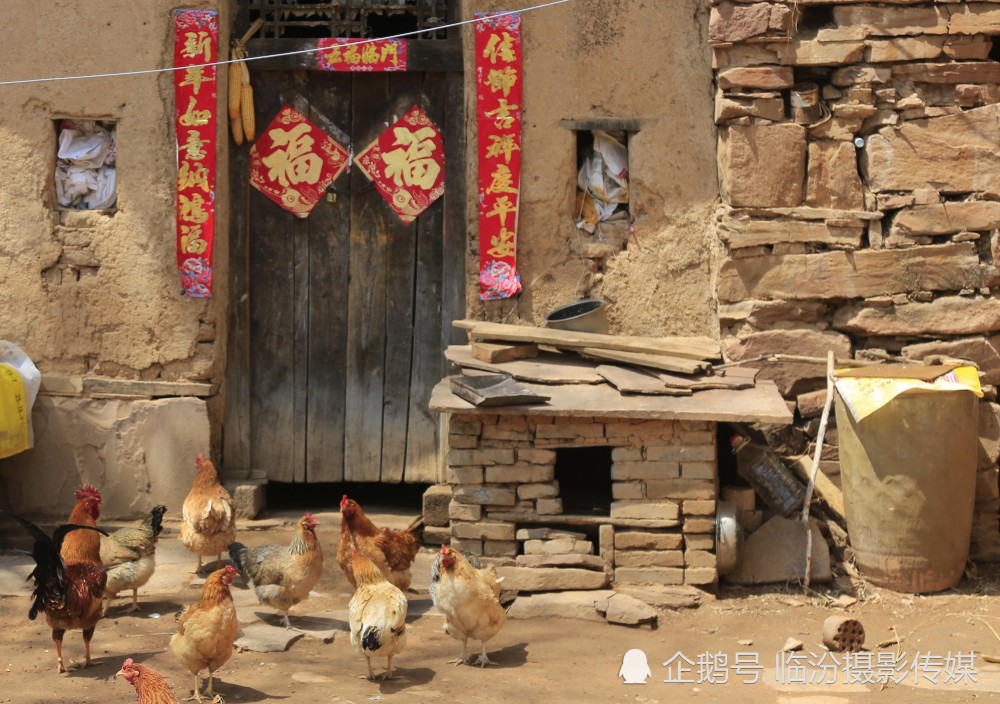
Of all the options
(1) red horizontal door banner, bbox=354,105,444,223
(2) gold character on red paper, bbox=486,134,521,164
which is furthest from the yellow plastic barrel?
(1) red horizontal door banner, bbox=354,105,444,223

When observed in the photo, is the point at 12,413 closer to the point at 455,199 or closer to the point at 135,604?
the point at 135,604

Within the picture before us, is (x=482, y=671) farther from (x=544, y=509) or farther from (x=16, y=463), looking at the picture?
(x=16, y=463)

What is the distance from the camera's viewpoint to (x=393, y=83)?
27.7ft

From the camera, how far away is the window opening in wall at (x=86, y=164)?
8266mm

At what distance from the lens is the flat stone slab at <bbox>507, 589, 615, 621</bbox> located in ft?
22.4

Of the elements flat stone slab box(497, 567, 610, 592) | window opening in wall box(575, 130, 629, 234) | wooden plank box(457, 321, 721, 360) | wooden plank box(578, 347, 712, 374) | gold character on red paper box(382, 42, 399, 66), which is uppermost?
gold character on red paper box(382, 42, 399, 66)

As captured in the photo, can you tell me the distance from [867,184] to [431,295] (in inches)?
116

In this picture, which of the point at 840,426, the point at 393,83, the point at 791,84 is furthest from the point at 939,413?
the point at 393,83

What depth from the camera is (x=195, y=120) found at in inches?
322

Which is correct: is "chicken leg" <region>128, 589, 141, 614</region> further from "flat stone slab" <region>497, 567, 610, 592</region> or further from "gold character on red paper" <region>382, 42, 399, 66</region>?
"gold character on red paper" <region>382, 42, 399, 66</region>

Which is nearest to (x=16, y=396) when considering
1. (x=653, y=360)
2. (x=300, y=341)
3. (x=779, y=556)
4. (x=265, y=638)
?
(x=300, y=341)

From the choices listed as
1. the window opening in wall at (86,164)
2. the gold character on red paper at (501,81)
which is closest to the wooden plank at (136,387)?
the window opening in wall at (86,164)

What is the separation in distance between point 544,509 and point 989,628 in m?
2.51

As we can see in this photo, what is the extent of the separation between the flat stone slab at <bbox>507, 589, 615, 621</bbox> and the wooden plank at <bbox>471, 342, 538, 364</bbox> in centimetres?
149
